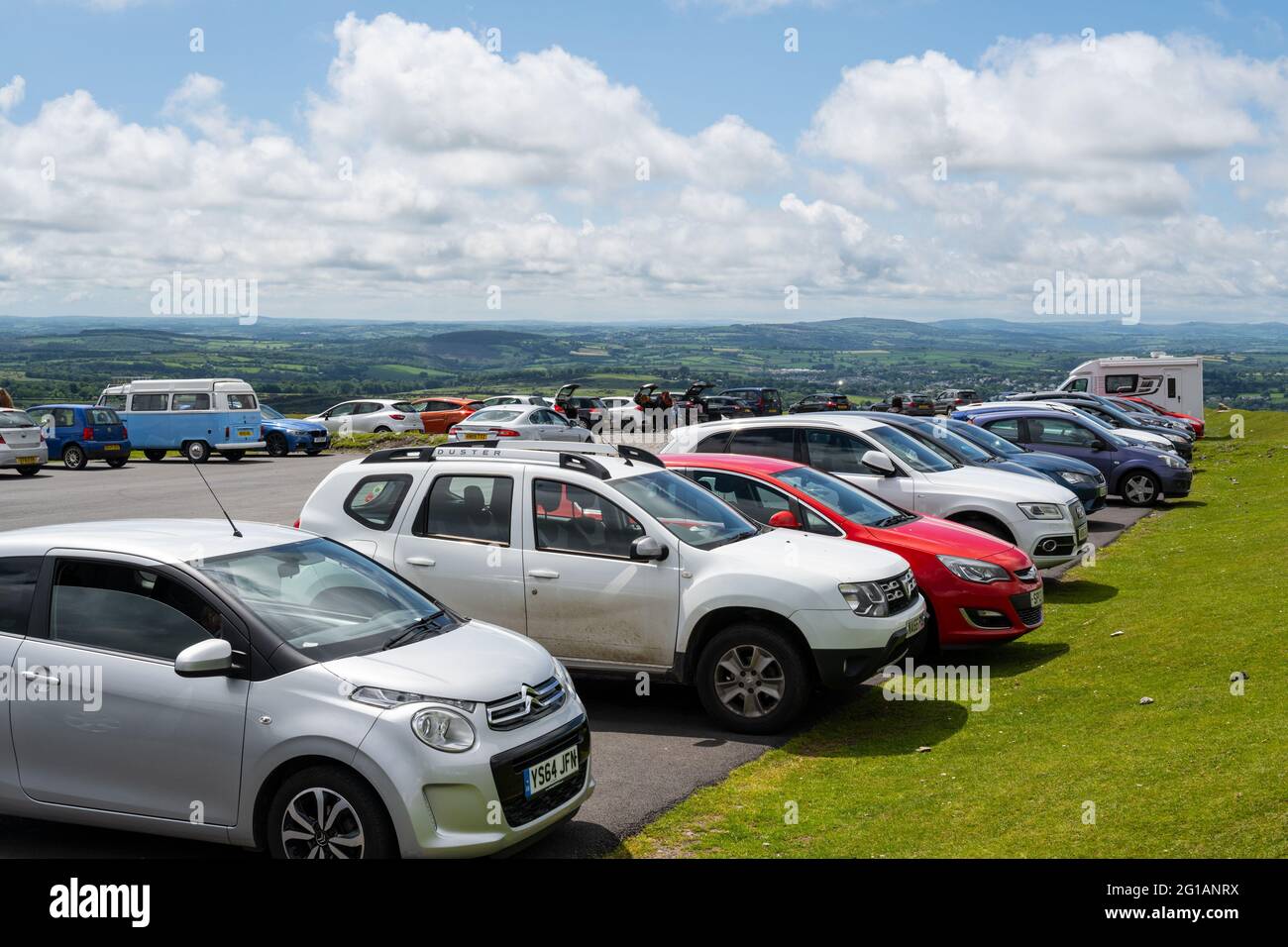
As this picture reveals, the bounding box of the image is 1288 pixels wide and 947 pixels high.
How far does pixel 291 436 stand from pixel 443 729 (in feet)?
107

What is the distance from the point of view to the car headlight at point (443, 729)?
16.0 ft

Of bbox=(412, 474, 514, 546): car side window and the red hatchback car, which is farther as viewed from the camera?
the red hatchback car

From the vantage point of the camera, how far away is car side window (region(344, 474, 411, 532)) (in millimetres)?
8797

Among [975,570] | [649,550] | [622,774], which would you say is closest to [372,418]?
[975,570]

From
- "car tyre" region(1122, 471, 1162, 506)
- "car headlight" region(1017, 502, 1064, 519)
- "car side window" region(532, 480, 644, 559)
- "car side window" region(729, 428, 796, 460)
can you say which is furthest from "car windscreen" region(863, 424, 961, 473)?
"car tyre" region(1122, 471, 1162, 506)

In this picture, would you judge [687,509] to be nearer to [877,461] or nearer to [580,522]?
[580,522]

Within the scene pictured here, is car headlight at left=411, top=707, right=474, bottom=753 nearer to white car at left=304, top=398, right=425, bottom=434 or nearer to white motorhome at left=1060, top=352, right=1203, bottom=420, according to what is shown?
white motorhome at left=1060, top=352, right=1203, bottom=420

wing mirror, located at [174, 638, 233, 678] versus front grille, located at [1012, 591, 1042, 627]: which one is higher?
wing mirror, located at [174, 638, 233, 678]

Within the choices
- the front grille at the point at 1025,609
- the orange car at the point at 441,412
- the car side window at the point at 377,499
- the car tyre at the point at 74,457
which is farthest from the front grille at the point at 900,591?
the orange car at the point at 441,412

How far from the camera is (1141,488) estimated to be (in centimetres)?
1981

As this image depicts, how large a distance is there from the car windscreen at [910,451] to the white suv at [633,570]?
14.7ft

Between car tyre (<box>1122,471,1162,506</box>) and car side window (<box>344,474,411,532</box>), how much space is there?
49.2ft

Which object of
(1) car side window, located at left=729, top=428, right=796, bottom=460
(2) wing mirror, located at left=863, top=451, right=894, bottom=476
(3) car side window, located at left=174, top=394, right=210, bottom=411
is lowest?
(2) wing mirror, located at left=863, top=451, right=894, bottom=476

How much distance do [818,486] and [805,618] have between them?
317 cm
